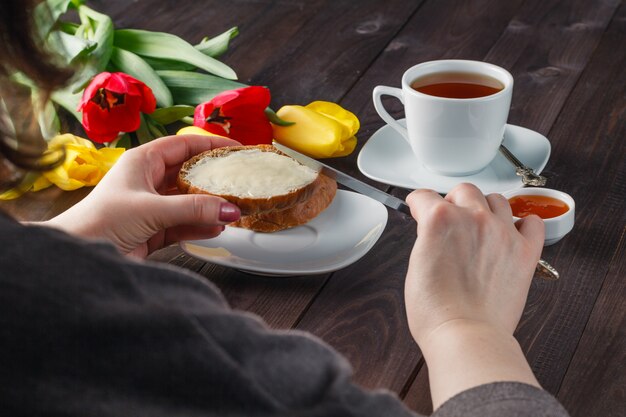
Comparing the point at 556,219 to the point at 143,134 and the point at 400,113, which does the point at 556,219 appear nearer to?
the point at 400,113

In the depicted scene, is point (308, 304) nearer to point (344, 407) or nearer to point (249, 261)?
point (249, 261)

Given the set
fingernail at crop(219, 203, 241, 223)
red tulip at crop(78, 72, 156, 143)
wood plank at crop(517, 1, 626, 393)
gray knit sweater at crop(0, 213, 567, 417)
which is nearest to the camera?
gray knit sweater at crop(0, 213, 567, 417)

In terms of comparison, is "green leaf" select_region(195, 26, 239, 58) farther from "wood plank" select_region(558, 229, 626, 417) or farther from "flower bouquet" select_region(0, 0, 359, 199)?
"wood plank" select_region(558, 229, 626, 417)

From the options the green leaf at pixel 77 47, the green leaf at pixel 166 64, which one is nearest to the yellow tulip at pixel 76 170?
the green leaf at pixel 77 47

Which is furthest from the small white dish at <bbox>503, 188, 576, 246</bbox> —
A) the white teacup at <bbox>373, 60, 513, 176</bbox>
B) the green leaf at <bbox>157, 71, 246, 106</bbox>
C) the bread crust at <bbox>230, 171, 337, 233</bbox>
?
the green leaf at <bbox>157, 71, 246, 106</bbox>

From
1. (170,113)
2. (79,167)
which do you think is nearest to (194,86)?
(170,113)

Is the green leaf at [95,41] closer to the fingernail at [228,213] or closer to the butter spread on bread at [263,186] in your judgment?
the butter spread on bread at [263,186]
